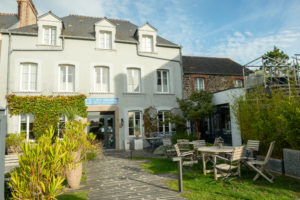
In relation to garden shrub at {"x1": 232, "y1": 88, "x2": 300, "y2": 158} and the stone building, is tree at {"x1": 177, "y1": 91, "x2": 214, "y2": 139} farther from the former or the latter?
garden shrub at {"x1": 232, "y1": 88, "x2": 300, "y2": 158}

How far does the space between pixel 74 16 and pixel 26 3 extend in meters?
3.17

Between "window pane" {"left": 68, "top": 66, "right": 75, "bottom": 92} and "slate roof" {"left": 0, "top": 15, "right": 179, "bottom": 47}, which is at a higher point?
"slate roof" {"left": 0, "top": 15, "right": 179, "bottom": 47}

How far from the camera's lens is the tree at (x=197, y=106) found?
1189 cm

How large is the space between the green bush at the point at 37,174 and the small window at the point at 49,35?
10871mm

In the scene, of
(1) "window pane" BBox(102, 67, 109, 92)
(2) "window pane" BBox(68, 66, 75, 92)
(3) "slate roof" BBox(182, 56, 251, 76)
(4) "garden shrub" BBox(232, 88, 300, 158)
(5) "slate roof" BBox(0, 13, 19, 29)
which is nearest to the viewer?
(4) "garden shrub" BBox(232, 88, 300, 158)

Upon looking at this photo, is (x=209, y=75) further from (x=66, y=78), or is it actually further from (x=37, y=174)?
(x=37, y=174)

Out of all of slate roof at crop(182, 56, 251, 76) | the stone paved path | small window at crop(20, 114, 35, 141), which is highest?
slate roof at crop(182, 56, 251, 76)

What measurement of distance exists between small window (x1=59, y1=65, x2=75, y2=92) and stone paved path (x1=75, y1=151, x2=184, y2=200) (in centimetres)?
643

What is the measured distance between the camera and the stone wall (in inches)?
A: 585

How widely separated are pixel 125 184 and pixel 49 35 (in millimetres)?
10855

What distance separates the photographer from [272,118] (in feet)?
21.4

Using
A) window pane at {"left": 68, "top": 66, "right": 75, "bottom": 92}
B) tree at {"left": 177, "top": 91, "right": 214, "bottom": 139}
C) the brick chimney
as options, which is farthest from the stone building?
the brick chimney

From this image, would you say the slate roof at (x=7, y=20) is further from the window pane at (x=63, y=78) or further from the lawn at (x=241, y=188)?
the lawn at (x=241, y=188)

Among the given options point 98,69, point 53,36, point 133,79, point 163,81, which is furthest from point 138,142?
point 53,36
